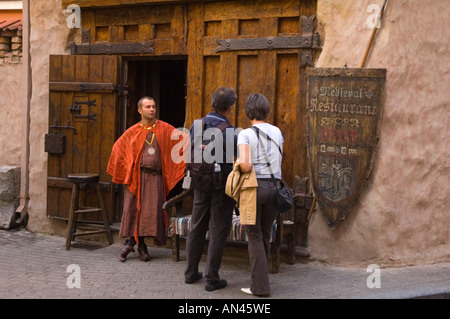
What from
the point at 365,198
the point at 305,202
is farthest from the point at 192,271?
the point at 365,198

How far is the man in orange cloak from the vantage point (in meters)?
6.90

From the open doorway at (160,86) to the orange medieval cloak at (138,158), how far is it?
0.99 m

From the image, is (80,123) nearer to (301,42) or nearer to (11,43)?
(11,43)

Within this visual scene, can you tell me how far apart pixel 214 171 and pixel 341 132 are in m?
1.68

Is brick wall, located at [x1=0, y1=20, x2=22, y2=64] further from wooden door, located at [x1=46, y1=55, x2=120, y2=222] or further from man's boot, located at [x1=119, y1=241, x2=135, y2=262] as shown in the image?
man's boot, located at [x1=119, y1=241, x2=135, y2=262]

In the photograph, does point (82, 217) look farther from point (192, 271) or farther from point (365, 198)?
point (365, 198)

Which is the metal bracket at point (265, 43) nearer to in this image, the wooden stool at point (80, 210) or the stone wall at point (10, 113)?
the wooden stool at point (80, 210)

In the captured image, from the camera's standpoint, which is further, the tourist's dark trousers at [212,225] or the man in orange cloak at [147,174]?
the man in orange cloak at [147,174]

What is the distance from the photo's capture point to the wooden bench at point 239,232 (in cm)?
630

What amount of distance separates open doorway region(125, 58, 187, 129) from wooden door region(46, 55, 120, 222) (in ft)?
1.07
